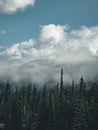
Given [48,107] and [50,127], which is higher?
[48,107]

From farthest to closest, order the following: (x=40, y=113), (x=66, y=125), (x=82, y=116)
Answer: (x=40, y=113)
(x=66, y=125)
(x=82, y=116)

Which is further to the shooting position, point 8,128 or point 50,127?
point 8,128

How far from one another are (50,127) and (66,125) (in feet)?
18.0

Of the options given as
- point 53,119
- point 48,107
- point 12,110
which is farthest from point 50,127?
point 12,110

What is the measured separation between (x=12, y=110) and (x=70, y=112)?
2207 cm

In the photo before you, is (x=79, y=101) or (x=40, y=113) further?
(x=40, y=113)

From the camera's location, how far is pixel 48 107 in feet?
380

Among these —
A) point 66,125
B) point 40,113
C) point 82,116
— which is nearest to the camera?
point 82,116

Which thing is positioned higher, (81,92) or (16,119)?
(81,92)

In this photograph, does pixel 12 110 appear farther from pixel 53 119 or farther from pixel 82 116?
pixel 82 116

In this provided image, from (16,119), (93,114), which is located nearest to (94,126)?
(93,114)

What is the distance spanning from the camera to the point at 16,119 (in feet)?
383

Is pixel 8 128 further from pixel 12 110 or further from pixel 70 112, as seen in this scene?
pixel 70 112

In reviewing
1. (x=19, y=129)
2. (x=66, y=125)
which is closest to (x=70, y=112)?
(x=66, y=125)
